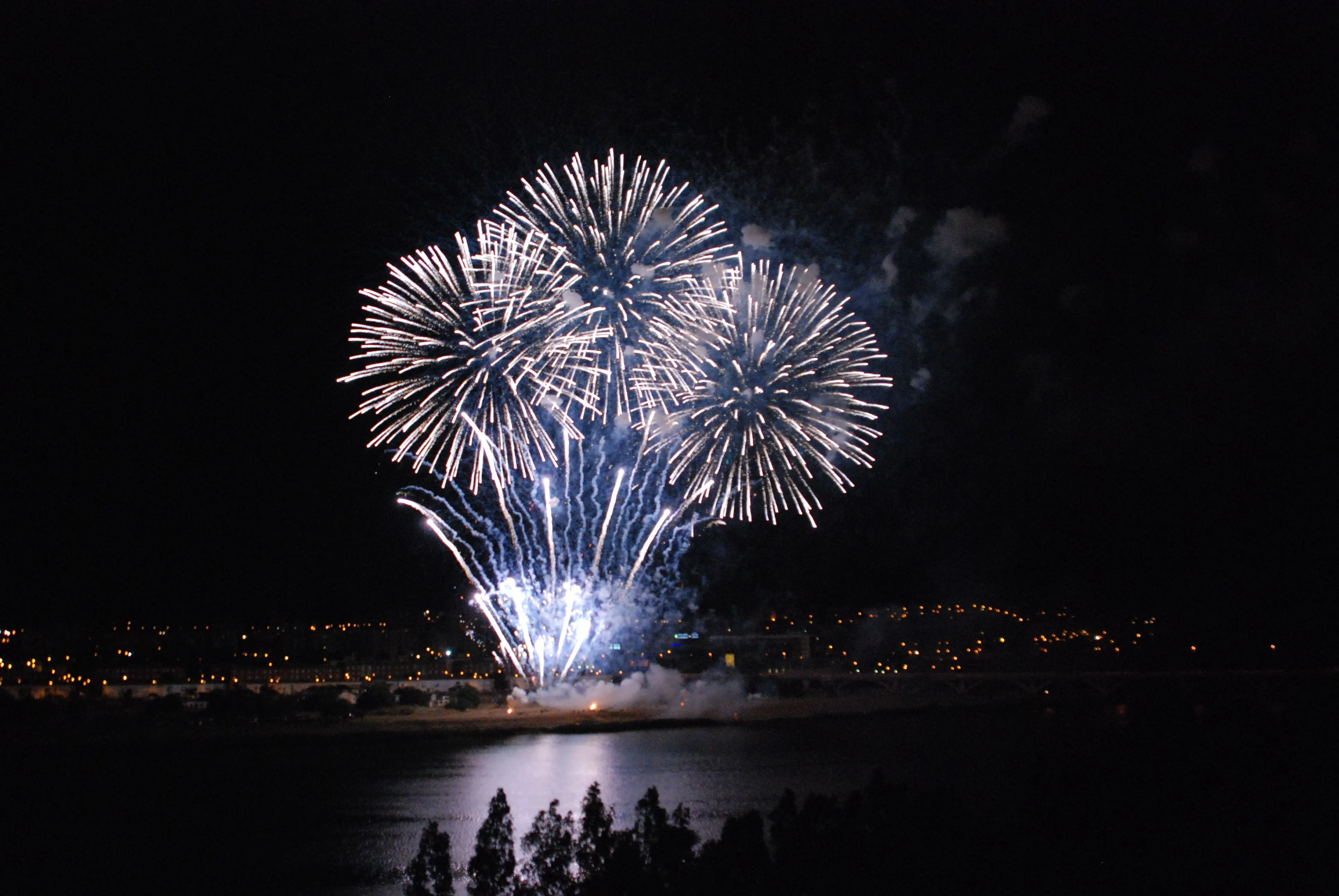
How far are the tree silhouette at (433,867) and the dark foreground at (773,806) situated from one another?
2.17 metres

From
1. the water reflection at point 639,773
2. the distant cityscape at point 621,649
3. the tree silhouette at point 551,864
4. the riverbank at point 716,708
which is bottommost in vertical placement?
the water reflection at point 639,773

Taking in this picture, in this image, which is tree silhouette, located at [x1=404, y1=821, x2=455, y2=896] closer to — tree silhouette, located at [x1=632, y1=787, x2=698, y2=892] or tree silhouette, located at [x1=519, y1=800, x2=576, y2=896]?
tree silhouette, located at [x1=519, y1=800, x2=576, y2=896]

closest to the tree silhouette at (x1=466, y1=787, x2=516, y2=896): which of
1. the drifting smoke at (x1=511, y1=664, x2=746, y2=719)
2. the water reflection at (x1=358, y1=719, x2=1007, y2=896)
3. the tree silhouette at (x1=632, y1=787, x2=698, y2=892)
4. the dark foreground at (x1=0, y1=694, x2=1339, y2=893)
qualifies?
the tree silhouette at (x1=632, y1=787, x2=698, y2=892)

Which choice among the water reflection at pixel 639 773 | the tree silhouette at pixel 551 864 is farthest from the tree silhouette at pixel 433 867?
the water reflection at pixel 639 773

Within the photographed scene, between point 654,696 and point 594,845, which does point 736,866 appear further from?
point 654,696

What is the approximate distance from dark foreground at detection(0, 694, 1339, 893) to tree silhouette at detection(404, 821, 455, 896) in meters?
2.17

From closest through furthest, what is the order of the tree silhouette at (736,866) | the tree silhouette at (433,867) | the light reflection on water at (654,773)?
1. the tree silhouette at (736,866)
2. the tree silhouette at (433,867)
3. the light reflection on water at (654,773)

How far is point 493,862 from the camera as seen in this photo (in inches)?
418

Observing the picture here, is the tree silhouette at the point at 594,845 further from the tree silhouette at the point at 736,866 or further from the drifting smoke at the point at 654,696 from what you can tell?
the drifting smoke at the point at 654,696

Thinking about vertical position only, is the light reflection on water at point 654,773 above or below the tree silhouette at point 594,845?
below

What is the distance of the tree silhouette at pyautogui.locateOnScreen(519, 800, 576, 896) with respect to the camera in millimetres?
10477

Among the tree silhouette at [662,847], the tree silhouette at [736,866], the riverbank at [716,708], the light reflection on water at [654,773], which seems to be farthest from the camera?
the riverbank at [716,708]

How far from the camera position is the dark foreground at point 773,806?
10.5 m

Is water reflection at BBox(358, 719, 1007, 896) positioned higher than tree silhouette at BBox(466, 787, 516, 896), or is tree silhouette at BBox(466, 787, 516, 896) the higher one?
tree silhouette at BBox(466, 787, 516, 896)
